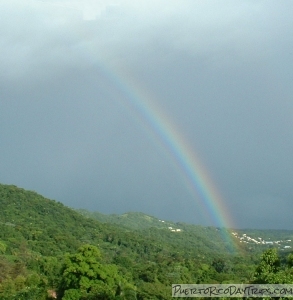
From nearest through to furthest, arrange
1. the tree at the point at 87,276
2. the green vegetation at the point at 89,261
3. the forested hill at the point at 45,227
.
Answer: the tree at the point at 87,276
the green vegetation at the point at 89,261
the forested hill at the point at 45,227

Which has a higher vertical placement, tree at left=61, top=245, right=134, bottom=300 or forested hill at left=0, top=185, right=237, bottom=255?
forested hill at left=0, top=185, right=237, bottom=255

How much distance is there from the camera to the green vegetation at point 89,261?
114ft

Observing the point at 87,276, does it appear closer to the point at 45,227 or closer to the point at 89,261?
the point at 89,261

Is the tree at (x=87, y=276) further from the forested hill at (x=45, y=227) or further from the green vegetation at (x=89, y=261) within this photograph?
the forested hill at (x=45, y=227)

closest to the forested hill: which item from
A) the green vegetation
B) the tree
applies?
the green vegetation

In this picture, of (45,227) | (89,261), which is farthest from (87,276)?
(45,227)

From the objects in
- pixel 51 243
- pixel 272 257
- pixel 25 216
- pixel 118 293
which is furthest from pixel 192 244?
pixel 272 257

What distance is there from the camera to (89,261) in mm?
37469

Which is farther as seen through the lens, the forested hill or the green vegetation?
the forested hill

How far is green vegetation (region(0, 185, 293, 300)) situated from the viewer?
3484 centimetres

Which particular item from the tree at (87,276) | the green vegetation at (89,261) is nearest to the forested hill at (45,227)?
the green vegetation at (89,261)

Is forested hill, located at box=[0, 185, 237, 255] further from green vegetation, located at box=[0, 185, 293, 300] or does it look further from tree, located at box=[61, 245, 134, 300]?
tree, located at box=[61, 245, 134, 300]

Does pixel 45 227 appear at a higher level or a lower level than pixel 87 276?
higher

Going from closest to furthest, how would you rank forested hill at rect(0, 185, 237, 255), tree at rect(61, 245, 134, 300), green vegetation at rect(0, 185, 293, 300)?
tree at rect(61, 245, 134, 300), green vegetation at rect(0, 185, 293, 300), forested hill at rect(0, 185, 237, 255)
